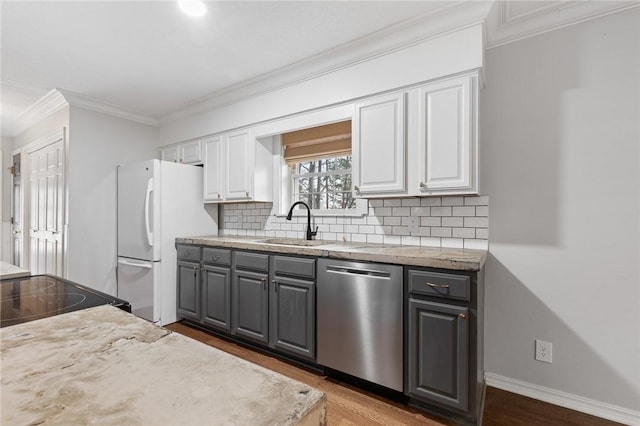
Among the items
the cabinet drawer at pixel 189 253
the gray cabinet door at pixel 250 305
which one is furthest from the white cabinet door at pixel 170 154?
the gray cabinet door at pixel 250 305

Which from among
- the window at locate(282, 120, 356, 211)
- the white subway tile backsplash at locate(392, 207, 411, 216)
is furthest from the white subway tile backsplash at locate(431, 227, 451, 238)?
the window at locate(282, 120, 356, 211)

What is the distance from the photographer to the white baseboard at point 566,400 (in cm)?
187

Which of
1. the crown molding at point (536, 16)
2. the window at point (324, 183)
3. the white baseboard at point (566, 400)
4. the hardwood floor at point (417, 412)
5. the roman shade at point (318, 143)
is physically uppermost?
the crown molding at point (536, 16)

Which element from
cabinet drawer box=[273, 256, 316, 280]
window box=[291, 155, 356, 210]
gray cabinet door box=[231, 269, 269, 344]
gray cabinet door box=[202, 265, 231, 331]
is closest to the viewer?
cabinet drawer box=[273, 256, 316, 280]

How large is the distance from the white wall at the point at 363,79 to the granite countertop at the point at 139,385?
2.25m

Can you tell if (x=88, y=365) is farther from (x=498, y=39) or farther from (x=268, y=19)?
(x=498, y=39)

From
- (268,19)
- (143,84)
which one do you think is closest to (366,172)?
(268,19)

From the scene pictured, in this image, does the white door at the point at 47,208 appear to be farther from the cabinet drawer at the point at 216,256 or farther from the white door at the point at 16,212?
the cabinet drawer at the point at 216,256

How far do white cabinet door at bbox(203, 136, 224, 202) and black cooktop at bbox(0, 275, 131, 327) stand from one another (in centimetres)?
221

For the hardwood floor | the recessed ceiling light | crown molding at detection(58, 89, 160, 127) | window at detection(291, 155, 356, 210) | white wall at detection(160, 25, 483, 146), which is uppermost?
the recessed ceiling light

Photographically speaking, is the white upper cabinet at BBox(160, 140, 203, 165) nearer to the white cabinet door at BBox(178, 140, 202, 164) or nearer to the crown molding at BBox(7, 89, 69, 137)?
the white cabinet door at BBox(178, 140, 202, 164)

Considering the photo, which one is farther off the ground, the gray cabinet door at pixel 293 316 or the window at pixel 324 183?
the window at pixel 324 183

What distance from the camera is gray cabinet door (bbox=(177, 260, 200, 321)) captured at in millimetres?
3260

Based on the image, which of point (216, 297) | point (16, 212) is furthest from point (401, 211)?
point (16, 212)
